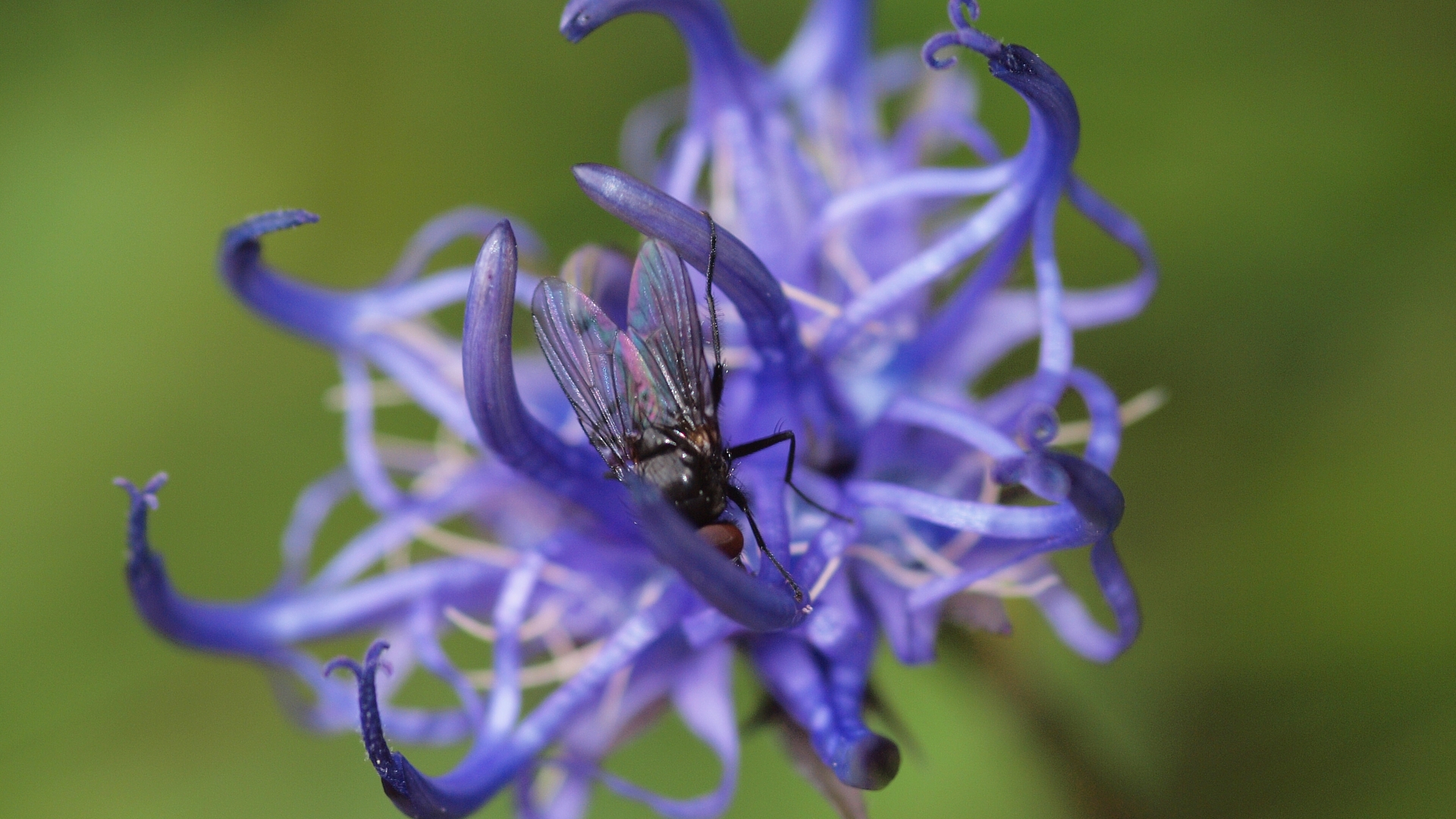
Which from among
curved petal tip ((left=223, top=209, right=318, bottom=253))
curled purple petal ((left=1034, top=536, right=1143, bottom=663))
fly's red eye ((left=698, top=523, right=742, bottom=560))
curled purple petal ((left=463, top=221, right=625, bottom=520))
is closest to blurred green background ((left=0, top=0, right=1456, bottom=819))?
curled purple petal ((left=1034, top=536, right=1143, bottom=663))

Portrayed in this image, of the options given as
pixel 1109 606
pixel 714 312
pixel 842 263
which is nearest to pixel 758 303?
pixel 714 312

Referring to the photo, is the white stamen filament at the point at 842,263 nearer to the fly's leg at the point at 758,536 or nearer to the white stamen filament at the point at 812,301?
the white stamen filament at the point at 812,301

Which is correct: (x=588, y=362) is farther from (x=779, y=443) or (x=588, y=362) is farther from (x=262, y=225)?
(x=262, y=225)

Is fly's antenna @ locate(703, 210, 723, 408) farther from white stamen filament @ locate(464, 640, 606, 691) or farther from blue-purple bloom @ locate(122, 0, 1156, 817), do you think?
white stamen filament @ locate(464, 640, 606, 691)

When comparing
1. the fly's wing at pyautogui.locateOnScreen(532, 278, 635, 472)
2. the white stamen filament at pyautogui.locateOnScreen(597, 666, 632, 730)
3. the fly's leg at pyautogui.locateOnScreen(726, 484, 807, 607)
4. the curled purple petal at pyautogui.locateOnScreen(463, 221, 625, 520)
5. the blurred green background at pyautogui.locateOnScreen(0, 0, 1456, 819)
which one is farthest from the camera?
the blurred green background at pyautogui.locateOnScreen(0, 0, 1456, 819)

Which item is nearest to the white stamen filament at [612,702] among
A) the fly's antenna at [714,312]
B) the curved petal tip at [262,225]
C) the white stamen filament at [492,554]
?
the white stamen filament at [492,554]

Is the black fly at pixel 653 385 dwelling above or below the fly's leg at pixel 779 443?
above
